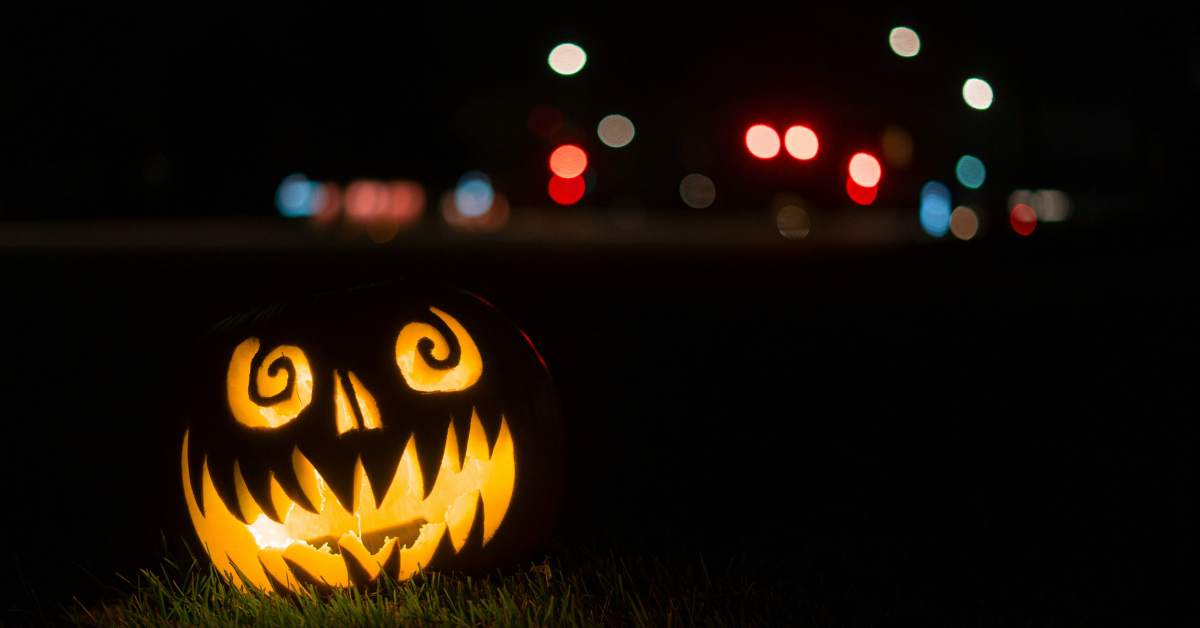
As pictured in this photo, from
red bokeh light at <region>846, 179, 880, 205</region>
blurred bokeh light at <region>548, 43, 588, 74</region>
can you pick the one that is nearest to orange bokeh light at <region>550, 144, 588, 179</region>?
blurred bokeh light at <region>548, 43, 588, 74</region>

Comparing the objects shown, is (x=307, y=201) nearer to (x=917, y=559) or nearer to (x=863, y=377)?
(x=863, y=377)

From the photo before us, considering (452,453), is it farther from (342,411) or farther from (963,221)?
(963,221)

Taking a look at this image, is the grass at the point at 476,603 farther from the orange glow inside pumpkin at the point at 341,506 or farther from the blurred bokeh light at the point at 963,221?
the blurred bokeh light at the point at 963,221

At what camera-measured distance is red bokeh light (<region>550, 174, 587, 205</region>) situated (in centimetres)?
4462

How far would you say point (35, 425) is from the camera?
4.46 metres

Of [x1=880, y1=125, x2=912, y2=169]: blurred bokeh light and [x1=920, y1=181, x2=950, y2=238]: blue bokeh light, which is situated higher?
[x1=880, y1=125, x2=912, y2=169]: blurred bokeh light

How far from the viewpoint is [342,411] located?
8.02ft

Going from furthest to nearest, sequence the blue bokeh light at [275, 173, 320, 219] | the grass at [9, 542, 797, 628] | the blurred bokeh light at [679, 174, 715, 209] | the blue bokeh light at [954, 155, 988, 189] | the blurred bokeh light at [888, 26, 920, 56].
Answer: the blurred bokeh light at [679, 174, 715, 209] → the blue bokeh light at [275, 173, 320, 219] → the blue bokeh light at [954, 155, 988, 189] → the blurred bokeh light at [888, 26, 920, 56] → the grass at [9, 542, 797, 628]

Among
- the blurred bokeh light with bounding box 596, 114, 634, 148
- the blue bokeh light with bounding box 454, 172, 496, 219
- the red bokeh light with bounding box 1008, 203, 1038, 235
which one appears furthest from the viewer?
the blurred bokeh light with bounding box 596, 114, 634, 148

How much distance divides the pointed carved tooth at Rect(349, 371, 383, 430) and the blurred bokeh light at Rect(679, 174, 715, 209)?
1539 inches

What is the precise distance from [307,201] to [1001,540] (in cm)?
3347

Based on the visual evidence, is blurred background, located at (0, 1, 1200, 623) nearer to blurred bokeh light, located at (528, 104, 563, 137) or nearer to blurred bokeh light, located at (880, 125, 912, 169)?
blurred bokeh light, located at (880, 125, 912, 169)

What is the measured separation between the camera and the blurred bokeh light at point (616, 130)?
40.2 m

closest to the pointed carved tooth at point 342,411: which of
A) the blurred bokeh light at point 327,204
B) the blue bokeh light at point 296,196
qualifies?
the blurred bokeh light at point 327,204
